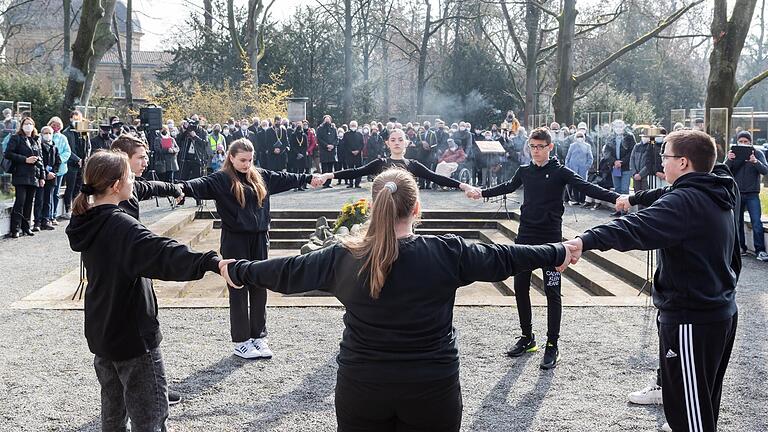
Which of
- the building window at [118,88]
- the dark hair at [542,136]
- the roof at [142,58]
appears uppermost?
the roof at [142,58]

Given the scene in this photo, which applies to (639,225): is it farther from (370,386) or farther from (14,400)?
(14,400)

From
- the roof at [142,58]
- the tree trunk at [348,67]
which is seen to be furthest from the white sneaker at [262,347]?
the roof at [142,58]

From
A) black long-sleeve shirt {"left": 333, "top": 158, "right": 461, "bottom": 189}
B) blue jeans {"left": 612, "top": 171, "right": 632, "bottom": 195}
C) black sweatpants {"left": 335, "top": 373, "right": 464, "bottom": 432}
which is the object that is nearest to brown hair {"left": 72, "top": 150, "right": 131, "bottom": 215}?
black sweatpants {"left": 335, "top": 373, "right": 464, "bottom": 432}

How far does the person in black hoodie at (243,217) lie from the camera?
670cm

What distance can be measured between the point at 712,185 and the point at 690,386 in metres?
1.01

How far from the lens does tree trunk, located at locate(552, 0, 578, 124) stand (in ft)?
83.1

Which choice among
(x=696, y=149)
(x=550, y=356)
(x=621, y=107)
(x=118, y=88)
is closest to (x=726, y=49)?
(x=550, y=356)

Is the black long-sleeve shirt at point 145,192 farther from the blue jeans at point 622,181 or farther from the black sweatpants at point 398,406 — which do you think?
the blue jeans at point 622,181

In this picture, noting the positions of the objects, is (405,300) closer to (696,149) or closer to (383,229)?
(383,229)

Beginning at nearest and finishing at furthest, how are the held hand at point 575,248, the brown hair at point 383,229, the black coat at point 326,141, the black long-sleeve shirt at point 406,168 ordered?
the brown hair at point 383,229 < the held hand at point 575,248 < the black long-sleeve shirt at point 406,168 < the black coat at point 326,141

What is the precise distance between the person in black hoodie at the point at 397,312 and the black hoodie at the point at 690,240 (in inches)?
37.0

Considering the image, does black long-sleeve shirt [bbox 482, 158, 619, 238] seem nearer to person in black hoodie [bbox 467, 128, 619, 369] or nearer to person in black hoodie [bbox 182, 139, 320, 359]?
person in black hoodie [bbox 467, 128, 619, 369]

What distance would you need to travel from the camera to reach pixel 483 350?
732cm

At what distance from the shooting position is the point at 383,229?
3.21 metres
